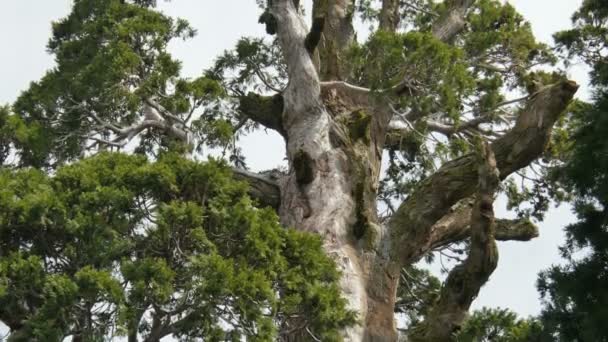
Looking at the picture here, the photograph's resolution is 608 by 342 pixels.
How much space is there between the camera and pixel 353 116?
29.5 ft

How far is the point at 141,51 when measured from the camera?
9047 mm

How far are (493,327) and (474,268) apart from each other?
573 millimetres

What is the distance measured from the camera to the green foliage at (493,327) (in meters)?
6.06

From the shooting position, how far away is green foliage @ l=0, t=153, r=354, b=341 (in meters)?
5.70

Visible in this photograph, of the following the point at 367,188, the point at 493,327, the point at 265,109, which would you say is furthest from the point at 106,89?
the point at 493,327

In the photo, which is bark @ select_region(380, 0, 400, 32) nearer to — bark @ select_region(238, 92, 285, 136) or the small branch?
bark @ select_region(238, 92, 285, 136)

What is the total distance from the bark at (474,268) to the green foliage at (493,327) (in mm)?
399

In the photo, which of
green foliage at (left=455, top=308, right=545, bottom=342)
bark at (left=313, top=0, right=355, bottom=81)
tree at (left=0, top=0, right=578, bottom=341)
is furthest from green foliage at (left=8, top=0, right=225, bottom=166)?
green foliage at (left=455, top=308, right=545, bottom=342)

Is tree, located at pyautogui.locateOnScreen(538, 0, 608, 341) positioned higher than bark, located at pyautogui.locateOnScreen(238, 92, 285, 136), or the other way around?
bark, located at pyautogui.locateOnScreen(238, 92, 285, 136)

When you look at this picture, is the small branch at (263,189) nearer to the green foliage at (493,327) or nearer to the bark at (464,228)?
the bark at (464,228)

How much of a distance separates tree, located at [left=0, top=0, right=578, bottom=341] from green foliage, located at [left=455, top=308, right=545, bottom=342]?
428mm

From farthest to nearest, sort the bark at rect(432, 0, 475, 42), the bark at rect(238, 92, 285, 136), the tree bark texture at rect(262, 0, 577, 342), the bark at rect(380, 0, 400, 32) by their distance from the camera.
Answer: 1. the bark at rect(380, 0, 400, 32)
2. the bark at rect(432, 0, 475, 42)
3. the bark at rect(238, 92, 285, 136)
4. the tree bark texture at rect(262, 0, 577, 342)

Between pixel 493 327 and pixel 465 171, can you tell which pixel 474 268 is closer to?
pixel 493 327

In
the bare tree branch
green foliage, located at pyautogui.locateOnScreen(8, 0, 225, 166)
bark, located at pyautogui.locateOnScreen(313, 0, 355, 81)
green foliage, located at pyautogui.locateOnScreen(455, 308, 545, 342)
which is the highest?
bark, located at pyautogui.locateOnScreen(313, 0, 355, 81)
